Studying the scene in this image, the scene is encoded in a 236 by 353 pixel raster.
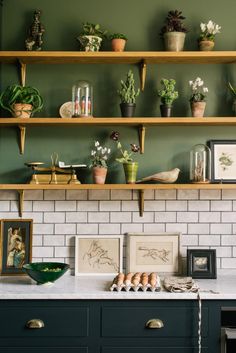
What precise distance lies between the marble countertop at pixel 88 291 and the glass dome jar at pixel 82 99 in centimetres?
114

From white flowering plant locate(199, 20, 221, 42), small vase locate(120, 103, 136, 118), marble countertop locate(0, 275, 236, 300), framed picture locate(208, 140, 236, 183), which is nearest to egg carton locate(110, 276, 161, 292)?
marble countertop locate(0, 275, 236, 300)

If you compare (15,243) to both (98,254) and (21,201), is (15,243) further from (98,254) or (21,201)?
(98,254)

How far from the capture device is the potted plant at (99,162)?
12.1ft

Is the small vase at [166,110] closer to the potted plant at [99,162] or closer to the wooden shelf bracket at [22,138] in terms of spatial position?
the potted plant at [99,162]

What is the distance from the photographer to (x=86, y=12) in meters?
3.91

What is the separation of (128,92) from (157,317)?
1528 millimetres

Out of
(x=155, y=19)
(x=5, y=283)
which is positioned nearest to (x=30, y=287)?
(x=5, y=283)

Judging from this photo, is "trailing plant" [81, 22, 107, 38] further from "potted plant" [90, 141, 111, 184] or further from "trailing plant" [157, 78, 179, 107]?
"potted plant" [90, 141, 111, 184]

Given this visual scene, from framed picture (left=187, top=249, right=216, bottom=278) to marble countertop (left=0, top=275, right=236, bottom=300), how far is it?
12cm

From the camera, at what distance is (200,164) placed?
12.2 ft

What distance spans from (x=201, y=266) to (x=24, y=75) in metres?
1.86

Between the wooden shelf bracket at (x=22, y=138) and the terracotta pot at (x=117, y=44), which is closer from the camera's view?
the terracotta pot at (x=117, y=44)

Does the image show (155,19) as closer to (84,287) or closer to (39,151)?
(39,151)

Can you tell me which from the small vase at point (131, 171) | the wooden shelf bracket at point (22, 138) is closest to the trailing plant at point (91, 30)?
the wooden shelf bracket at point (22, 138)
